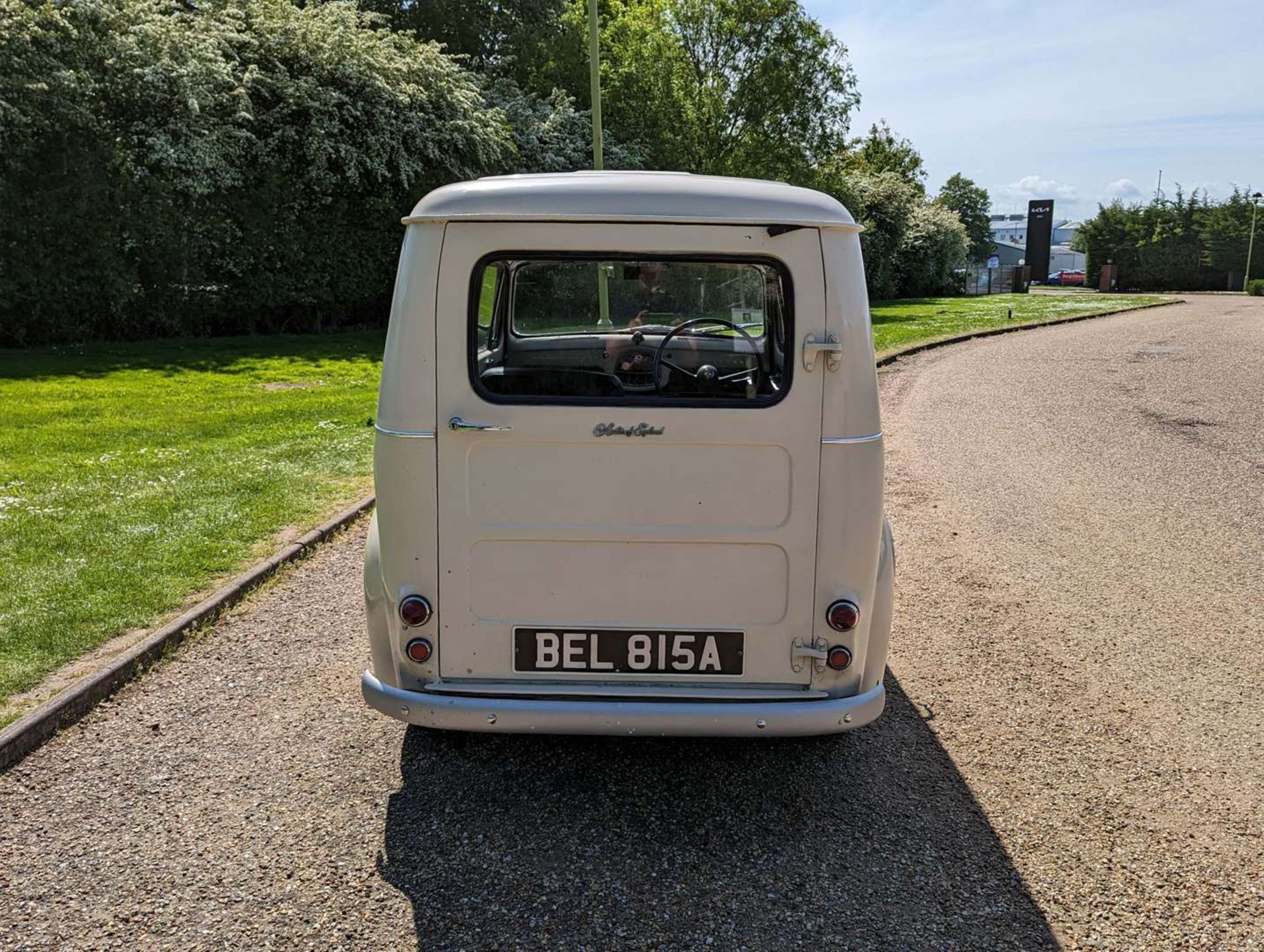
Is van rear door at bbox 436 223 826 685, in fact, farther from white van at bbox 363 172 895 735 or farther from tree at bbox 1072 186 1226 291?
tree at bbox 1072 186 1226 291

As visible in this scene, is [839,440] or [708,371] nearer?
[839,440]

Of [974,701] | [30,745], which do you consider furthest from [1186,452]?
[30,745]

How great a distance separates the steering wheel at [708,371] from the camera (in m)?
3.33

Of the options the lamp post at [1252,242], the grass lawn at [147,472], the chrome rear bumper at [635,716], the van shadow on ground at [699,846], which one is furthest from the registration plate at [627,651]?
the lamp post at [1252,242]

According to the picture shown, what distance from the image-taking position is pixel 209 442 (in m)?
9.13

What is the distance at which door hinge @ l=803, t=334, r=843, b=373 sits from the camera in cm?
313

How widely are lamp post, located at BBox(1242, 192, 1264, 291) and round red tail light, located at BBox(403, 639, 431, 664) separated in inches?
2241

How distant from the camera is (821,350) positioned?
10.3 feet

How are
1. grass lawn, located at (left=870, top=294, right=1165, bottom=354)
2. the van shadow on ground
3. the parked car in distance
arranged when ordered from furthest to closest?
the parked car in distance < grass lawn, located at (left=870, top=294, right=1165, bottom=354) < the van shadow on ground

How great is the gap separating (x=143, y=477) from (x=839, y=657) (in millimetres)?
6336

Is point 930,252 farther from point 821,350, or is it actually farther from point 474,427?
point 474,427

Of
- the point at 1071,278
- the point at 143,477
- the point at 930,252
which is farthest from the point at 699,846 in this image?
the point at 1071,278

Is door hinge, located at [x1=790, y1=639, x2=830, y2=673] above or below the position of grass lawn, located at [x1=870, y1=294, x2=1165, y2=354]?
below

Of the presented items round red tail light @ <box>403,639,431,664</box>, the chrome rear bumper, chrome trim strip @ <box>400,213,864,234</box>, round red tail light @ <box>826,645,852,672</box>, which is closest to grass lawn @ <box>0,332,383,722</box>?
round red tail light @ <box>403,639,431,664</box>
